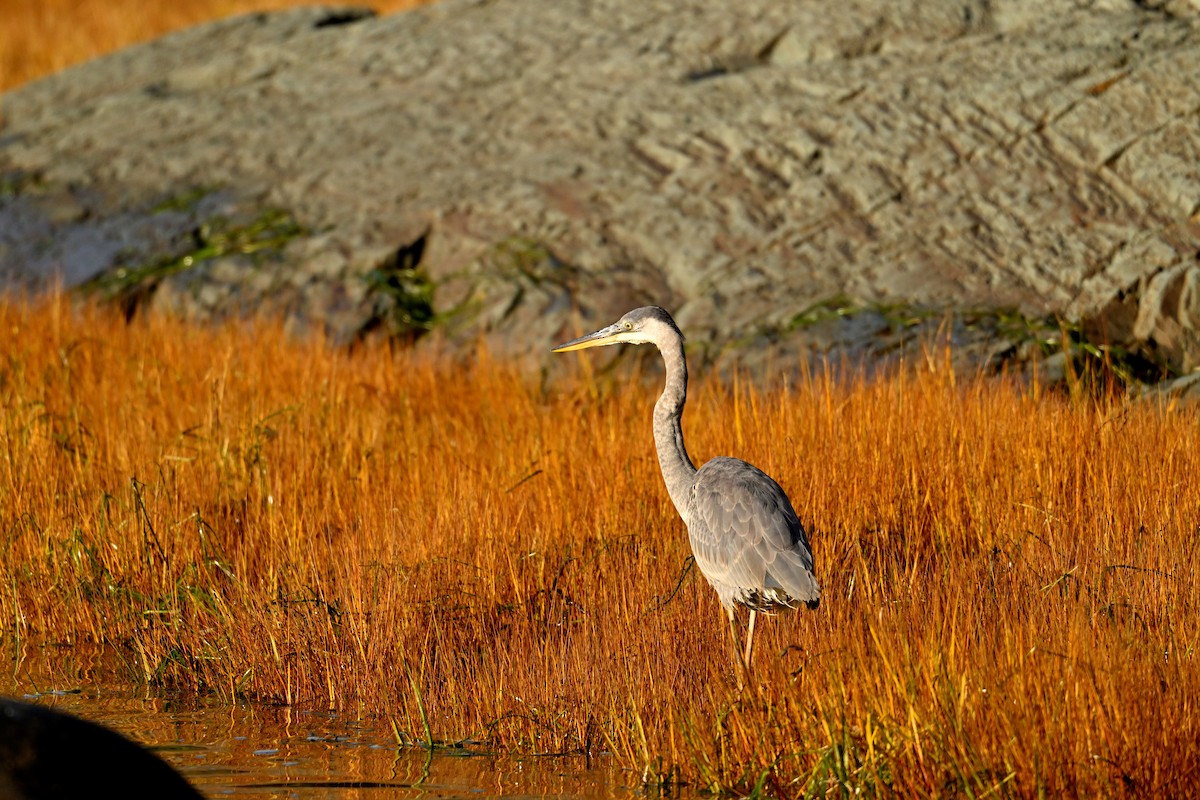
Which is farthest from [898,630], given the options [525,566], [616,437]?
[616,437]

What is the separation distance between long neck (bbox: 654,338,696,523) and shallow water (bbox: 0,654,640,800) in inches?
46.6

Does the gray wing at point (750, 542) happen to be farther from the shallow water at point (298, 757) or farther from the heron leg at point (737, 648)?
the shallow water at point (298, 757)

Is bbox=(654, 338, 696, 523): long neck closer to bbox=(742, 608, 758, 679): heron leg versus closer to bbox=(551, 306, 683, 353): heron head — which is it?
bbox=(551, 306, 683, 353): heron head

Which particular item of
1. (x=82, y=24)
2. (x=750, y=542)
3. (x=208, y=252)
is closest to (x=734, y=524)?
(x=750, y=542)

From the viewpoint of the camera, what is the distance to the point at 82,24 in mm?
17609

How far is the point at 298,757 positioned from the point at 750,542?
153 centimetres

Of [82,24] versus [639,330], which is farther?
[82,24]

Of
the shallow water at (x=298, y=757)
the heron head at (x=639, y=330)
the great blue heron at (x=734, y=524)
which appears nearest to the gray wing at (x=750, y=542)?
the great blue heron at (x=734, y=524)

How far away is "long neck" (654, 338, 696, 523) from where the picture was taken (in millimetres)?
5145

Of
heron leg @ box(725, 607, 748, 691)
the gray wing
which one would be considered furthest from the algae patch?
heron leg @ box(725, 607, 748, 691)

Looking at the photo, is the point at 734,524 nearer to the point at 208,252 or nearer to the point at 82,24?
the point at 208,252

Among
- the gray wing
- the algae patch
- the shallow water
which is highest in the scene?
the gray wing

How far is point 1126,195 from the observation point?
337 inches

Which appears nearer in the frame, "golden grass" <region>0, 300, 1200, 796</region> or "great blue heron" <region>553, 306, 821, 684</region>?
"golden grass" <region>0, 300, 1200, 796</region>
